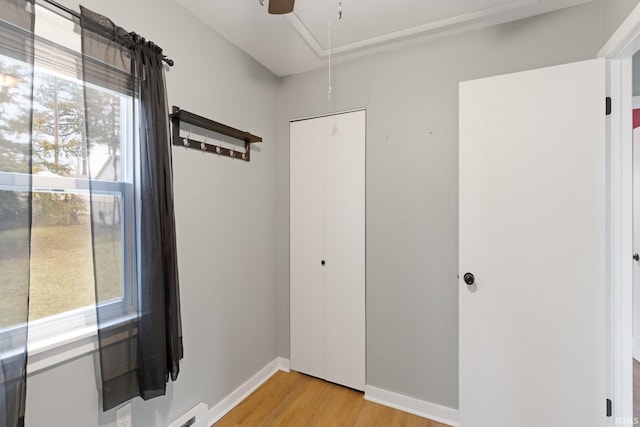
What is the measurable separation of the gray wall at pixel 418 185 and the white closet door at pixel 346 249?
0.23ft

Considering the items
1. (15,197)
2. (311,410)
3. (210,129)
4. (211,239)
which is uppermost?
(210,129)

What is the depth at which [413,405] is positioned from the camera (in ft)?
6.31

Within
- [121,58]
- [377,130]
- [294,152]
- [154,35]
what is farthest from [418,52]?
[121,58]

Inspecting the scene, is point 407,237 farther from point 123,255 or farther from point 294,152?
point 123,255

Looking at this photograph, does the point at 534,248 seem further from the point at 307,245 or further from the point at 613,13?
the point at 307,245

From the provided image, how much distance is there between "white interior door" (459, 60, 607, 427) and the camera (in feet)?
4.74

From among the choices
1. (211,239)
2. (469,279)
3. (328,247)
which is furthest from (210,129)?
(469,279)

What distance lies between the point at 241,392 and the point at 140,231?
1.43 metres

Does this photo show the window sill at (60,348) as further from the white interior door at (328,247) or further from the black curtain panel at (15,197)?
the white interior door at (328,247)

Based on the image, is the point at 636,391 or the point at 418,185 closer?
the point at 418,185

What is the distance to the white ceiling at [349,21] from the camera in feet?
5.19

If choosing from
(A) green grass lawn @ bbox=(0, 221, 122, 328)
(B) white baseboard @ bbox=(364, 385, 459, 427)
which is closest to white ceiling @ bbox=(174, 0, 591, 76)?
(A) green grass lawn @ bbox=(0, 221, 122, 328)

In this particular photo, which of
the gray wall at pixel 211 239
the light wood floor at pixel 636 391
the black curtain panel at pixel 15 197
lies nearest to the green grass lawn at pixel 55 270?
the black curtain panel at pixel 15 197

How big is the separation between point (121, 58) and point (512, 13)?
210 centimetres
